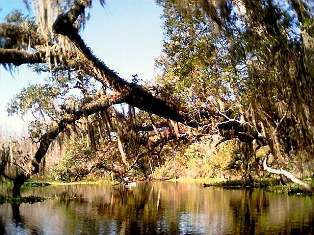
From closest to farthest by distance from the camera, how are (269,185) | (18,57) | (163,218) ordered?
(18,57)
(163,218)
(269,185)

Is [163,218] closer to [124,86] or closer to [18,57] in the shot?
[124,86]

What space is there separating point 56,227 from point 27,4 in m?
12.5

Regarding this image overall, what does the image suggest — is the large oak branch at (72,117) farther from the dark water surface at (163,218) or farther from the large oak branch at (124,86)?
the dark water surface at (163,218)

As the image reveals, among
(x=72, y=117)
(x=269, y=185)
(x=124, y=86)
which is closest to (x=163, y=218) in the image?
(x=72, y=117)

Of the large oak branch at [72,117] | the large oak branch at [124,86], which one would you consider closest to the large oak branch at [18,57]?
the large oak branch at [124,86]

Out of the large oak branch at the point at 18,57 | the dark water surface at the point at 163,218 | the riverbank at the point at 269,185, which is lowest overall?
the dark water surface at the point at 163,218

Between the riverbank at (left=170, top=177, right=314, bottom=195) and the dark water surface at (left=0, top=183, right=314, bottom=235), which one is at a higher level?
the riverbank at (left=170, top=177, right=314, bottom=195)

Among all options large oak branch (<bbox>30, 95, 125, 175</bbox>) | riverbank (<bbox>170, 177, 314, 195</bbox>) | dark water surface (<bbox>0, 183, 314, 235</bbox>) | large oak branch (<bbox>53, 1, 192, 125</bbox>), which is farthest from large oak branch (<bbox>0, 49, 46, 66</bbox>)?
→ riverbank (<bbox>170, 177, 314, 195</bbox>)

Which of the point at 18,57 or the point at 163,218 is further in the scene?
the point at 163,218

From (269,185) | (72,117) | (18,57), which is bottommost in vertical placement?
(269,185)

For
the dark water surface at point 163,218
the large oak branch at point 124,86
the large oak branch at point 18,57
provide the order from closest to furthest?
1. the large oak branch at point 124,86
2. the large oak branch at point 18,57
3. the dark water surface at point 163,218

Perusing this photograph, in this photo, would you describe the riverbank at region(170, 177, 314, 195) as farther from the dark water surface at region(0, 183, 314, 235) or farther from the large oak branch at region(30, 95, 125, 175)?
the large oak branch at region(30, 95, 125, 175)

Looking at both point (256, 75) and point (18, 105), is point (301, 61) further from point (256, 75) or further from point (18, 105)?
point (18, 105)

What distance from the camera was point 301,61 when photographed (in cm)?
1095
